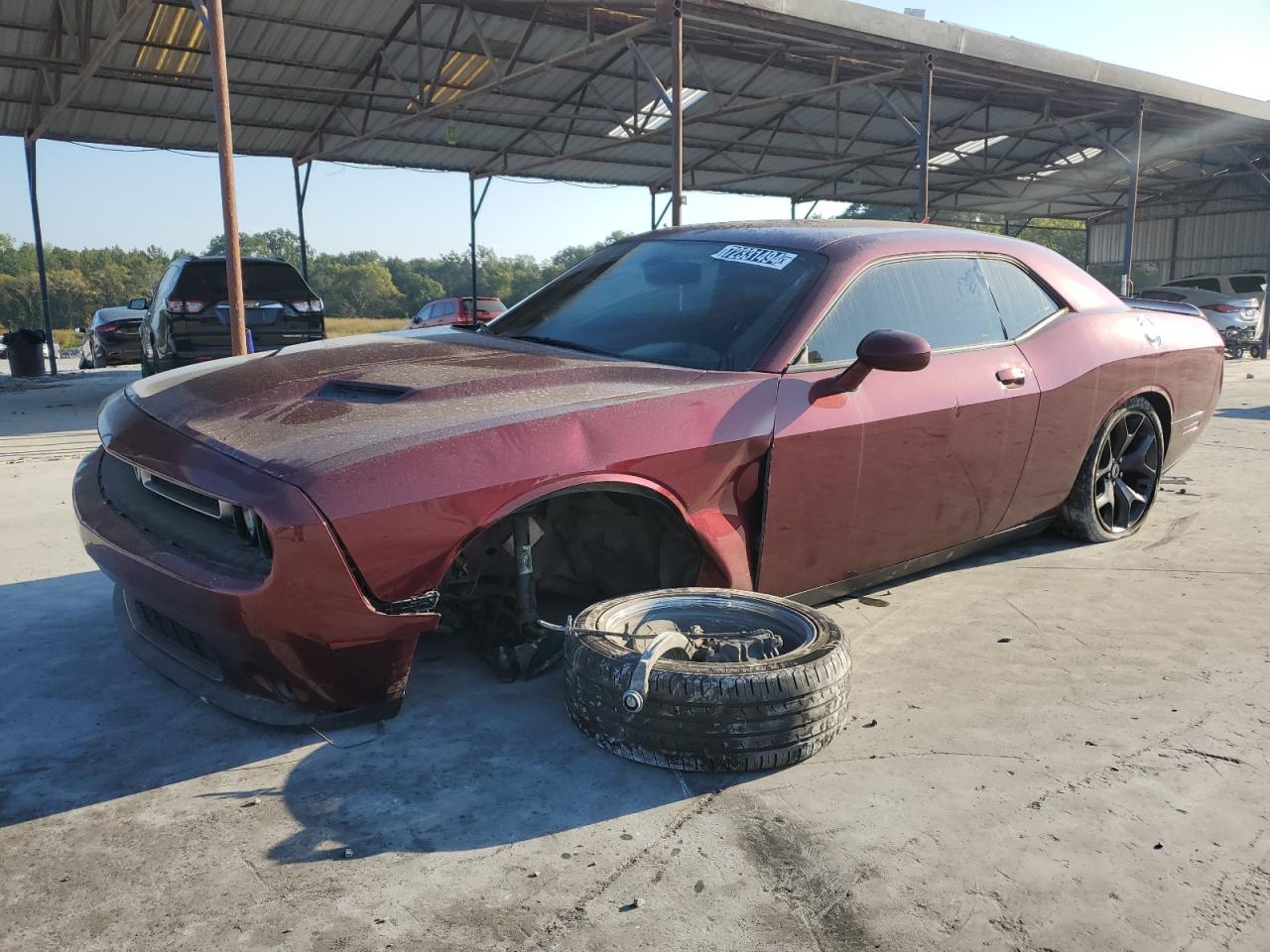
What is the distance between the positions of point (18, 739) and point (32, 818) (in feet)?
1.57

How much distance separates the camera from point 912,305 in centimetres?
346

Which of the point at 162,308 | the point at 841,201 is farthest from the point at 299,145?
the point at 841,201

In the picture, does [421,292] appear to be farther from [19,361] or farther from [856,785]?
[856,785]

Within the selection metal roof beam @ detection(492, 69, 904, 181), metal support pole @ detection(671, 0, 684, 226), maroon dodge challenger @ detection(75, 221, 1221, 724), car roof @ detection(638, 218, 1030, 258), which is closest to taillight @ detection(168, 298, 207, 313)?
metal support pole @ detection(671, 0, 684, 226)

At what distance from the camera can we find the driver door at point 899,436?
9.62 feet

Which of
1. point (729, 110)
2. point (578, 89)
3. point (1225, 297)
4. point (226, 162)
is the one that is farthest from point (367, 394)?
point (1225, 297)

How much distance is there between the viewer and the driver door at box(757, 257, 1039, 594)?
2934 millimetres

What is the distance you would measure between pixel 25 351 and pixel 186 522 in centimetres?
1717

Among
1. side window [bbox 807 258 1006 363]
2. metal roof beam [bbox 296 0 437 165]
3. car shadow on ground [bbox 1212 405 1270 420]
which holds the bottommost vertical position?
car shadow on ground [bbox 1212 405 1270 420]

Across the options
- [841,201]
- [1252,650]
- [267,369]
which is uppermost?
[841,201]

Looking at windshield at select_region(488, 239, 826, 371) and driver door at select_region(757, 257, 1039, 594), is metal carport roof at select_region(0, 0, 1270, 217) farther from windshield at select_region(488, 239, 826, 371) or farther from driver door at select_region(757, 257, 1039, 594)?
driver door at select_region(757, 257, 1039, 594)

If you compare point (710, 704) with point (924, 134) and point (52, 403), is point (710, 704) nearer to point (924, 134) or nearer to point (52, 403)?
point (52, 403)

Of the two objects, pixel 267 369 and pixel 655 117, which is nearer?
pixel 267 369

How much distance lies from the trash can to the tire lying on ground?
17.4 metres
